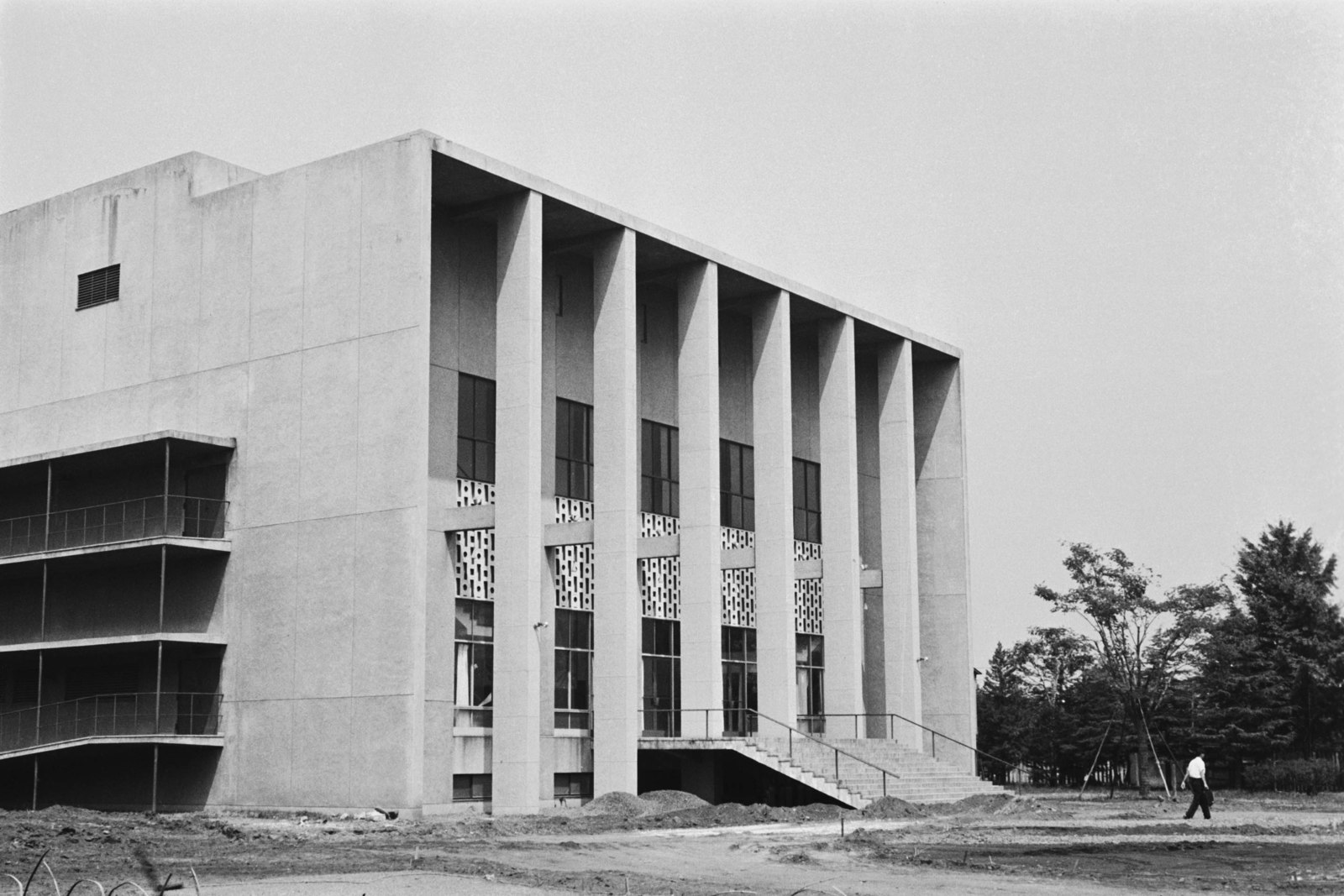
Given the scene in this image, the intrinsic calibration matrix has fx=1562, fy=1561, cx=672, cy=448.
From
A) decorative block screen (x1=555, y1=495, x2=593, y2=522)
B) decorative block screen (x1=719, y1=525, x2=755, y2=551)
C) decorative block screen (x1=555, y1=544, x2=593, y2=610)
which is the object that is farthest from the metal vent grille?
decorative block screen (x1=719, y1=525, x2=755, y2=551)

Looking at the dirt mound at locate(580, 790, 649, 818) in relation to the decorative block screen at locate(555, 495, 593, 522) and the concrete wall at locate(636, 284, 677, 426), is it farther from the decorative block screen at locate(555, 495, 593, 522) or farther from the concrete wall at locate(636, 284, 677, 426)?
the concrete wall at locate(636, 284, 677, 426)

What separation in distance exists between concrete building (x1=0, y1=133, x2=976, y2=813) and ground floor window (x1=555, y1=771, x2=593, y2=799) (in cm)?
12

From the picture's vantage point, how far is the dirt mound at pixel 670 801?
115 feet

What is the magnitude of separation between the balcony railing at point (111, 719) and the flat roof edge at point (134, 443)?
5.67m

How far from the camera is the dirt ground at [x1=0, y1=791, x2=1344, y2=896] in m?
19.5

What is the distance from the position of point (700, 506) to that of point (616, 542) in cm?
365

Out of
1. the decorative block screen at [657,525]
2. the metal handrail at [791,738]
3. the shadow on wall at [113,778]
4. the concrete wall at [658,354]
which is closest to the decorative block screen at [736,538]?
the decorative block screen at [657,525]

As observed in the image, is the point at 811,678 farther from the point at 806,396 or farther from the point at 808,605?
the point at 806,396

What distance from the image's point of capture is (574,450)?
4056cm

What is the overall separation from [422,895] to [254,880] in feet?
8.94

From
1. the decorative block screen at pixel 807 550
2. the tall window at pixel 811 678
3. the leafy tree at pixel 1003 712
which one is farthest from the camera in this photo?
the leafy tree at pixel 1003 712

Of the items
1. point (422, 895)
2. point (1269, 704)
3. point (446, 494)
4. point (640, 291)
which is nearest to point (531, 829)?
point (446, 494)

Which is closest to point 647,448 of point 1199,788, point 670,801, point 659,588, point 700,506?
point 659,588

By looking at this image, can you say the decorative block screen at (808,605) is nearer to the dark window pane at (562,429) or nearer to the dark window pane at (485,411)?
the dark window pane at (562,429)
